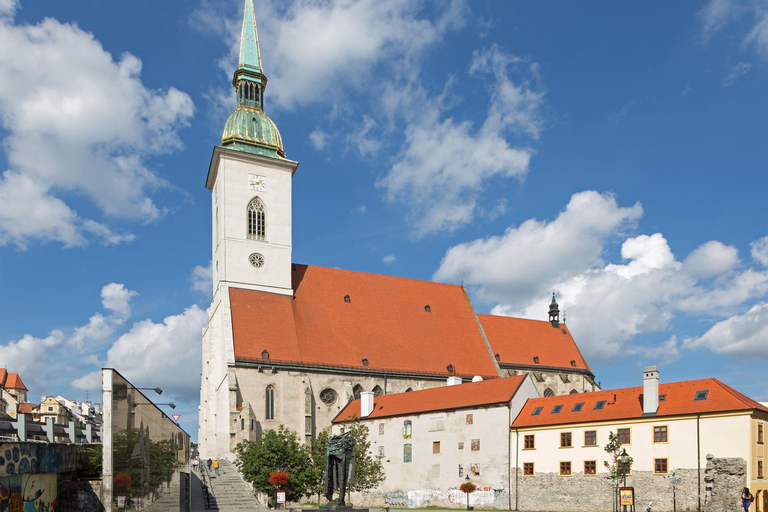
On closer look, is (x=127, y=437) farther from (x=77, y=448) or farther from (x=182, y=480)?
(x=182, y=480)

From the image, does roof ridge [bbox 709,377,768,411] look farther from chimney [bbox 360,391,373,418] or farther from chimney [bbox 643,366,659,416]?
chimney [bbox 360,391,373,418]

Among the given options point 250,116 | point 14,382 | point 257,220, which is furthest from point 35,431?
point 14,382

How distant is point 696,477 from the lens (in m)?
33.0

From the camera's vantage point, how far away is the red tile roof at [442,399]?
42.7 m

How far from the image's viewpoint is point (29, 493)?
16938 millimetres

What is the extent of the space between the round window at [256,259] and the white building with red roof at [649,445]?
23.9 m

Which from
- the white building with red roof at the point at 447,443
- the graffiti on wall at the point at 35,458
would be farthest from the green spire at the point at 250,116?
the graffiti on wall at the point at 35,458

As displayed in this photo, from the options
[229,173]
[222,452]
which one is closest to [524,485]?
[222,452]

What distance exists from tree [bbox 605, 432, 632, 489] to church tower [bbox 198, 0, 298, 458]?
89.7 ft

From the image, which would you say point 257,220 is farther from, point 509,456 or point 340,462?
point 340,462

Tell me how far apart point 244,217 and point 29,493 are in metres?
38.6

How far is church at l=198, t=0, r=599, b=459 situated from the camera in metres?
48.7

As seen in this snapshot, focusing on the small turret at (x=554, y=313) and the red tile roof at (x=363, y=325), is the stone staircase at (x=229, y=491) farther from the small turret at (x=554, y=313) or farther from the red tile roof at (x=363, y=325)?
the small turret at (x=554, y=313)

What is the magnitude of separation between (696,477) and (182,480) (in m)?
24.4
